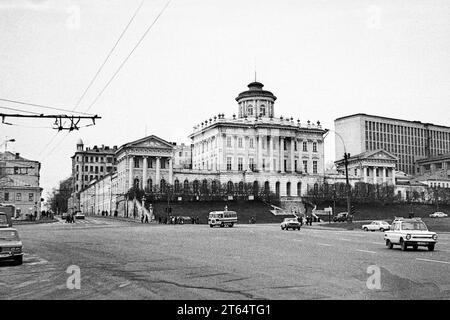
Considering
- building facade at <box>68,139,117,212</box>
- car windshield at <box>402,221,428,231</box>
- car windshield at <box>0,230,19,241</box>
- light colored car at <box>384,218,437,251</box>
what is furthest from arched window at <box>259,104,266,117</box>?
car windshield at <box>0,230,19,241</box>

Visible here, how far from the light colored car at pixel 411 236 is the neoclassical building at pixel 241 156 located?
91.2 m

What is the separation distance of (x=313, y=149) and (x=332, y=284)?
13005 centimetres

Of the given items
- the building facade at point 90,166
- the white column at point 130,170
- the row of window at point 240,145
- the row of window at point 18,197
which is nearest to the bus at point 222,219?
the white column at point 130,170

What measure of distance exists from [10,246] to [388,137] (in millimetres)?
172893

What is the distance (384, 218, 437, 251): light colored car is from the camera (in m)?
26.0

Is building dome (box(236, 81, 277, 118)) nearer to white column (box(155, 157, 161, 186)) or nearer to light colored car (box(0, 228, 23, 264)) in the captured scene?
white column (box(155, 157, 161, 186))

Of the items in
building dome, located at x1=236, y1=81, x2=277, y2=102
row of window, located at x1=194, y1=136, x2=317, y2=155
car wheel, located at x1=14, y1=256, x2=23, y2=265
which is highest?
building dome, located at x1=236, y1=81, x2=277, y2=102

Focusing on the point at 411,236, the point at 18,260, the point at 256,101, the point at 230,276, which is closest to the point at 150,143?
the point at 256,101

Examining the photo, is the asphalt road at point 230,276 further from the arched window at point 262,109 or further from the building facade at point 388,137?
the building facade at point 388,137

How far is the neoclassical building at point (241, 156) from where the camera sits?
122 meters
